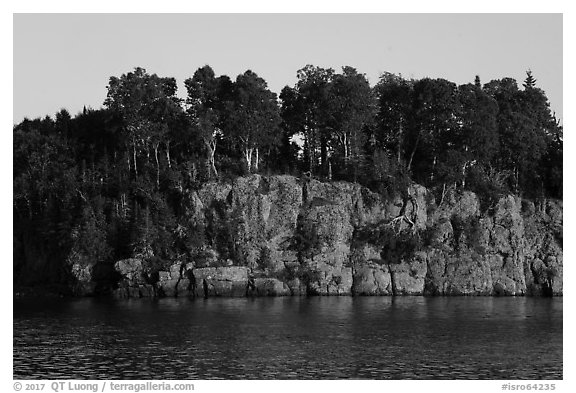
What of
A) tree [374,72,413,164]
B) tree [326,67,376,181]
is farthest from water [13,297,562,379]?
tree [374,72,413,164]

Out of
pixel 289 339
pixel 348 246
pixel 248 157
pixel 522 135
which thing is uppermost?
pixel 522 135

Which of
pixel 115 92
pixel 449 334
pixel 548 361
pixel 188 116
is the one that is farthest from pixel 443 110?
pixel 548 361

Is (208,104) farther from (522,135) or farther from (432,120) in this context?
(522,135)

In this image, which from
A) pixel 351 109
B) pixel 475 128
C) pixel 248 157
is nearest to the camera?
pixel 475 128

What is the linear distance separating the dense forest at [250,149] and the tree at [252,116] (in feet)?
0.45

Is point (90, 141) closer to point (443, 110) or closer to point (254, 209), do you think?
point (254, 209)

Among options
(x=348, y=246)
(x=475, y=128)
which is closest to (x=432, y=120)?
(x=475, y=128)

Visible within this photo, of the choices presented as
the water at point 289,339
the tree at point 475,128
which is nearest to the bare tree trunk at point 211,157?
the water at point 289,339

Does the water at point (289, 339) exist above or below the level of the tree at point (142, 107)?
below

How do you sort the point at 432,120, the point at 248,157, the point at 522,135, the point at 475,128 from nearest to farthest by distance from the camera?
the point at 475,128 < the point at 248,157 < the point at 432,120 < the point at 522,135

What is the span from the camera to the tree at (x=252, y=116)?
115938mm

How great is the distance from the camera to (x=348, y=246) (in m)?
110

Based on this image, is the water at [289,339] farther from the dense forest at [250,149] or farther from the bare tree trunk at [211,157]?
the bare tree trunk at [211,157]

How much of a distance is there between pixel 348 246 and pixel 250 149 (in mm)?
16820
